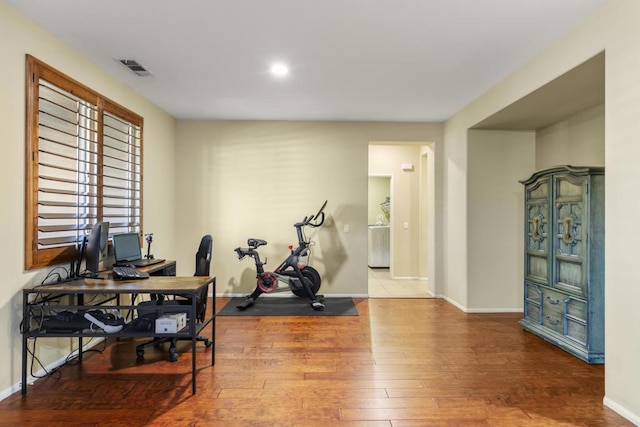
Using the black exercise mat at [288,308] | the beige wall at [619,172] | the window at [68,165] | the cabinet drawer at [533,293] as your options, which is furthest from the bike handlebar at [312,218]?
the beige wall at [619,172]

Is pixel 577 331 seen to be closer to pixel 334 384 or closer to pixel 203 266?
pixel 334 384

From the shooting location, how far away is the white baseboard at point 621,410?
83.4 inches

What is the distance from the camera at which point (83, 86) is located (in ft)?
10.4

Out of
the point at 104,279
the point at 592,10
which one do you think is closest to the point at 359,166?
the point at 592,10

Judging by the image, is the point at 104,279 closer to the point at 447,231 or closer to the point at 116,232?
the point at 116,232

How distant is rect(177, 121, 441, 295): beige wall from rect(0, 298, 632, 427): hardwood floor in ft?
5.32

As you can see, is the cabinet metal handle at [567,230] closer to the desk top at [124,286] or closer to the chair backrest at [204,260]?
the desk top at [124,286]

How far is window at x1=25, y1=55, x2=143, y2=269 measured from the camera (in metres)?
2.60

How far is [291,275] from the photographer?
4801 mm

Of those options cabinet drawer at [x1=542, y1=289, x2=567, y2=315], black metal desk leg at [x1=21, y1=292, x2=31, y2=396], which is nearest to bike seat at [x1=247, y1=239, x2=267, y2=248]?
black metal desk leg at [x1=21, y1=292, x2=31, y2=396]

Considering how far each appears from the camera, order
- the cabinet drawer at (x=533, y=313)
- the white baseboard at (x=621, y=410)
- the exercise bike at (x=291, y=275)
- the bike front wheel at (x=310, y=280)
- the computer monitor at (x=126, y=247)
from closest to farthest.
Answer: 1. the white baseboard at (x=621, y=410)
2. the computer monitor at (x=126, y=247)
3. the cabinet drawer at (x=533, y=313)
4. the exercise bike at (x=291, y=275)
5. the bike front wheel at (x=310, y=280)

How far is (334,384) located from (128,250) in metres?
2.36

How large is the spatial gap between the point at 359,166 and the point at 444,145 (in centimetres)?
131

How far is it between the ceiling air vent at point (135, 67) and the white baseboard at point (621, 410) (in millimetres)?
4546
